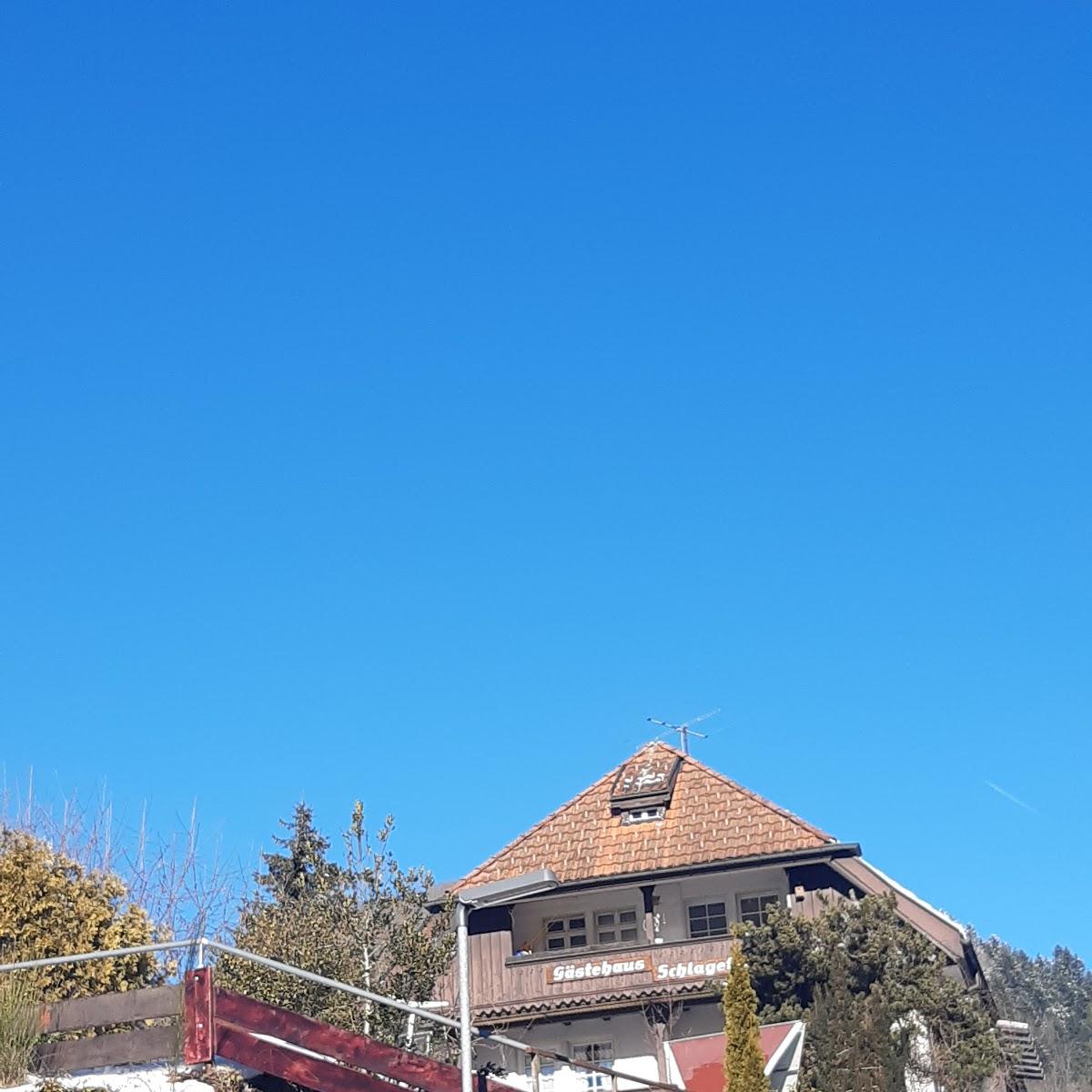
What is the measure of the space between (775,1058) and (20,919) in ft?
28.1

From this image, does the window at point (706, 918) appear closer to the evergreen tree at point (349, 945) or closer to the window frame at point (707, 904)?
the window frame at point (707, 904)

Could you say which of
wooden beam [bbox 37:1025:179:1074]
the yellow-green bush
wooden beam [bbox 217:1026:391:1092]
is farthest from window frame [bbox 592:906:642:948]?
wooden beam [bbox 37:1025:179:1074]

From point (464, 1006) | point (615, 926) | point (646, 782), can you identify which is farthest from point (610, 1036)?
point (464, 1006)

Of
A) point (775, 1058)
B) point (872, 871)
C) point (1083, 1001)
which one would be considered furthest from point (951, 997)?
point (1083, 1001)

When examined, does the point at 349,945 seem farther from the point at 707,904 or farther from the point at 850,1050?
the point at 707,904

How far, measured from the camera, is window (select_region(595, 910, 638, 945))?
35.8 metres

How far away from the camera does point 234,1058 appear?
46.6ft

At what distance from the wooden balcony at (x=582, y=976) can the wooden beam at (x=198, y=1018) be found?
1924 cm

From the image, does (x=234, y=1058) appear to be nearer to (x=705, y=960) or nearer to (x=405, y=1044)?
(x=405, y=1044)

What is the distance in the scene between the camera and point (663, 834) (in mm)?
35562

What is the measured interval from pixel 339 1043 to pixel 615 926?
21.6 metres

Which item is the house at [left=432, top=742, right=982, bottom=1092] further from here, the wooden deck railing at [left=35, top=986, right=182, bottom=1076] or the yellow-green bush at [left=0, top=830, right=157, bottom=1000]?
the wooden deck railing at [left=35, top=986, right=182, bottom=1076]

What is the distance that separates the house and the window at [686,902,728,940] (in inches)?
1.1

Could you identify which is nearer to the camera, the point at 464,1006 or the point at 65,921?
the point at 464,1006
